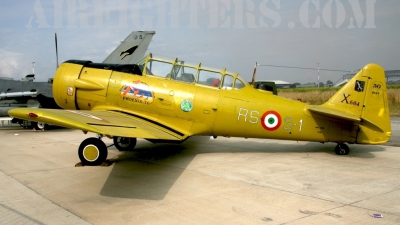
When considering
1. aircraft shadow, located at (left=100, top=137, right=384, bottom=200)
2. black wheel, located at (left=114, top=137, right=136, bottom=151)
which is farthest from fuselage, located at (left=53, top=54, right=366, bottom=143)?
black wheel, located at (left=114, top=137, right=136, bottom=151)

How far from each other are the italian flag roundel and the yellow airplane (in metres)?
0.03

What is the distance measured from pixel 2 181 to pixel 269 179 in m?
5.30

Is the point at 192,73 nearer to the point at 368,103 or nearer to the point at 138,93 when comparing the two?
the point at 138,93

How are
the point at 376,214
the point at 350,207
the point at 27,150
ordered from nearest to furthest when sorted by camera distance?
the point at 376,214
the point at 350,207
the point at 27,150

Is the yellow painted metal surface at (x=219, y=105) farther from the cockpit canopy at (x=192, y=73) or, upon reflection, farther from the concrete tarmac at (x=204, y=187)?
the concrete tarmac at (x=204, y=187)

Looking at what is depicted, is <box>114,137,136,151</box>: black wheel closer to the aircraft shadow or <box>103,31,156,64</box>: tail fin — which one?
the aircraft shadow

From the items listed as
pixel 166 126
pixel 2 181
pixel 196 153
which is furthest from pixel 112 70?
pixel 2 181

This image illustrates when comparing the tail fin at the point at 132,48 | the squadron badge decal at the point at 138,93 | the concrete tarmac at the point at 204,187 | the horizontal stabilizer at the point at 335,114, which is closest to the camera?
the concrete tarmac at the point at 204,187

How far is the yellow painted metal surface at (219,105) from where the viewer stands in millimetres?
8711

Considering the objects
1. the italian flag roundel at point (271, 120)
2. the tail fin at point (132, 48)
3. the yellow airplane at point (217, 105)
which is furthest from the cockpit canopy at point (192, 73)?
the tail fin at point (132, 48)

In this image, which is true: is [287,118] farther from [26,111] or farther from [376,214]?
[26,111]

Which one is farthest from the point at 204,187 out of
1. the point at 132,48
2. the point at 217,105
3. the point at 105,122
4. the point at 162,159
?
the point at 132,48

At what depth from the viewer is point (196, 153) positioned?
32.1ft

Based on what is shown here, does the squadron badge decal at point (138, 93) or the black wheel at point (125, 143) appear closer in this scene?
the squadron badge decal at point (138, 93)
